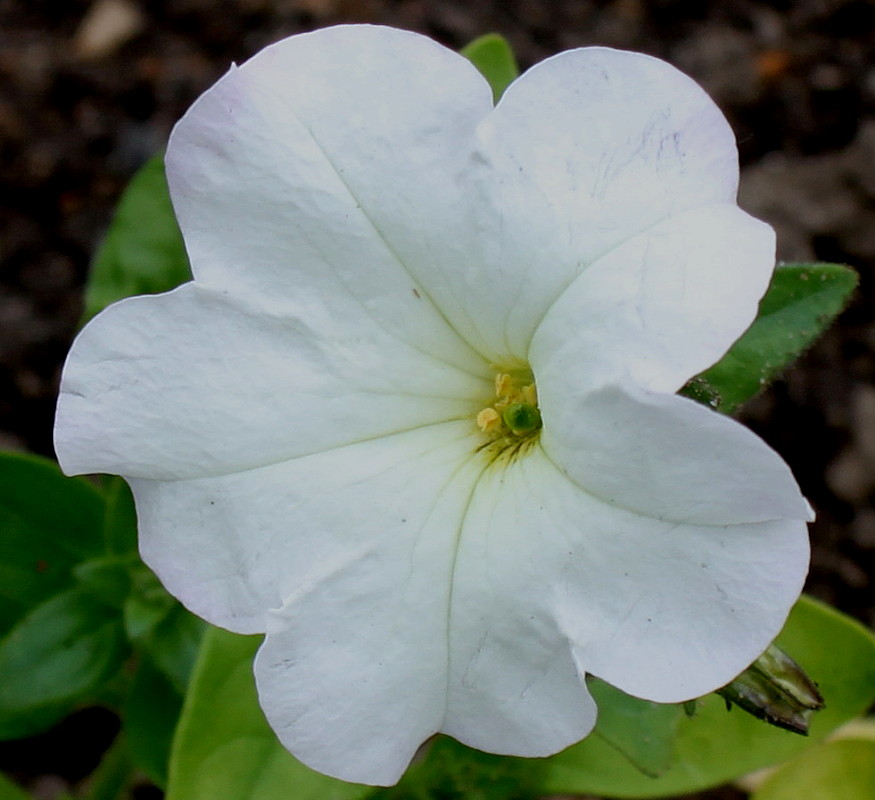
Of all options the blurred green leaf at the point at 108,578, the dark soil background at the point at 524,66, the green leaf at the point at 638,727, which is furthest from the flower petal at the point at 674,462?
the dark soil background at the point at 524,66

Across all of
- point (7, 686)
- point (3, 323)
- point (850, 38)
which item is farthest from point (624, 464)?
point (850, 38)

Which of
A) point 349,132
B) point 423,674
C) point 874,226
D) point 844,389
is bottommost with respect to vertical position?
point 844,389

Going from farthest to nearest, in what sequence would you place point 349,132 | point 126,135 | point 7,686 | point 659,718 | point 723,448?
point 126,135 < point 7,686 < point 659,718 < point 349,132 < point 723,448

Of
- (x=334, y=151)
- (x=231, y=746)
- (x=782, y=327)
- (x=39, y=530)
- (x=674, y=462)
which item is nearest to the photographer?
(x=674, y=462)

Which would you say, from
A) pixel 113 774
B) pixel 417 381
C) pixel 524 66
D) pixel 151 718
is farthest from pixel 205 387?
pixel 524 66

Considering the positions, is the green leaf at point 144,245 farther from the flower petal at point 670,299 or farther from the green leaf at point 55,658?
the flower petal at point 670,299

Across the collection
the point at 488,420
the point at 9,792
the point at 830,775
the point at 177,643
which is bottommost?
the point at 830,775

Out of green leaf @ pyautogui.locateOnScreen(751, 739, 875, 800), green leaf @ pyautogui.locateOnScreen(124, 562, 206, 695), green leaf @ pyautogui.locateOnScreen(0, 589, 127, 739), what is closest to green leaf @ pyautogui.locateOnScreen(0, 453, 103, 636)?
green leaf @ pyautogui.locateOnScreen(0, 589, 127, 739)

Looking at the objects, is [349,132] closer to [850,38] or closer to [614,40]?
[614,40]

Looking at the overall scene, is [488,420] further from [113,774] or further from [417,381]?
[113,774]
